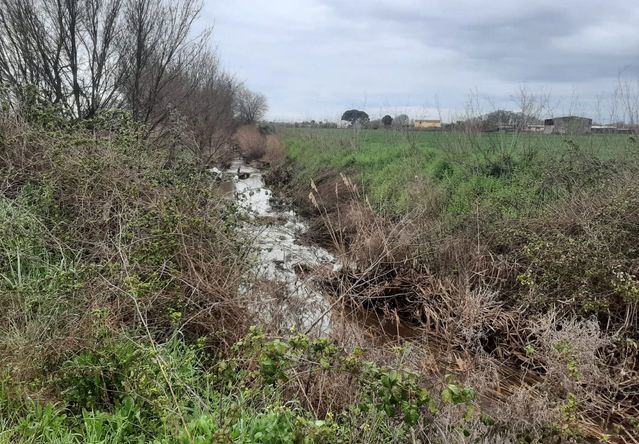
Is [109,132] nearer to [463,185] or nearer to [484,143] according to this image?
[463,185]

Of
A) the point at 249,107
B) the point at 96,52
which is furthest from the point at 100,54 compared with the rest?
the point at 249,107

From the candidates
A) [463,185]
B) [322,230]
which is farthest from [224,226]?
[463,185]

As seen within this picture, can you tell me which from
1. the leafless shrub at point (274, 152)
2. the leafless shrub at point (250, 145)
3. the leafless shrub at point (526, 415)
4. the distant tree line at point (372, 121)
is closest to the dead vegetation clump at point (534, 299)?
the leafless shrub at point (526, 415)

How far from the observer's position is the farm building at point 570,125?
11.5m

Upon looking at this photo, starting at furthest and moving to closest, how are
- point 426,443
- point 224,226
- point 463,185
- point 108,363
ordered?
point 463,185, point 224,226, point 108,363, point 426,443

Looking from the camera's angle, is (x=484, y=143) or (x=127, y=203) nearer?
(x=127, y=203)

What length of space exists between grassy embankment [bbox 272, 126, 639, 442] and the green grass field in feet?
0.16

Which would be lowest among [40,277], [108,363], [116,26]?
[108,363]

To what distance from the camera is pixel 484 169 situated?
12328mm

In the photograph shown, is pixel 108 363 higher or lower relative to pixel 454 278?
higher

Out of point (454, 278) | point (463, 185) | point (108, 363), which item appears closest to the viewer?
point (108, 363)

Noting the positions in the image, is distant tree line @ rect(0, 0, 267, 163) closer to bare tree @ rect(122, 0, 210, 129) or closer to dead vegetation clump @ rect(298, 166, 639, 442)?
bare tree @ rect(122, 0, 210, 129)

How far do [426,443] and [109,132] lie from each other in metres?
6.24

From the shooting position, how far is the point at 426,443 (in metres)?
3.11
